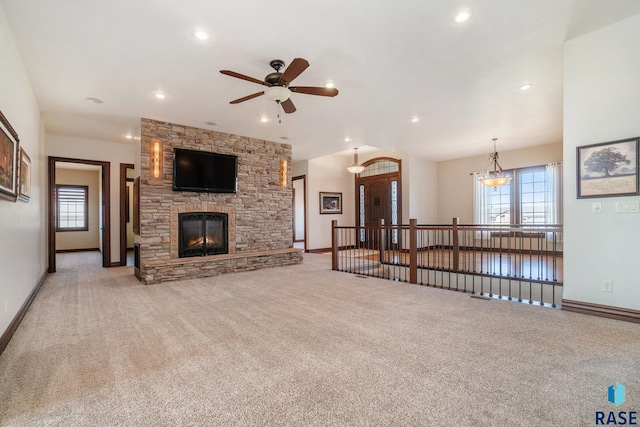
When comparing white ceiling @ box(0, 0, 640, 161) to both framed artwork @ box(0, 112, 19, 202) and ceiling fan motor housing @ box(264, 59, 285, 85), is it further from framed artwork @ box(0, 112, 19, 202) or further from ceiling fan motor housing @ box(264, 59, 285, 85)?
framed artwork @ box(0, 112, 19, 202)

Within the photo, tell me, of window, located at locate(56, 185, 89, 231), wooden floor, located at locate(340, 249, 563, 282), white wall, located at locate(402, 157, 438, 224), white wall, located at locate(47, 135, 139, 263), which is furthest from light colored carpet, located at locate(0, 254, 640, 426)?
window, located at locate(56, 185, 89, 231)

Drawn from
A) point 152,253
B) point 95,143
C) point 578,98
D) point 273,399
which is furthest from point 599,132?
point 95,143

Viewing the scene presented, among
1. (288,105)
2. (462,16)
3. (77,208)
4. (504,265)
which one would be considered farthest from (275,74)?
(77,208)

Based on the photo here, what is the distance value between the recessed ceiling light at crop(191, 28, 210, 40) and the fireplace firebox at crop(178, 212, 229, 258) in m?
3.69

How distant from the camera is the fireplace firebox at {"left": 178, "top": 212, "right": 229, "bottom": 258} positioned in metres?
5.90

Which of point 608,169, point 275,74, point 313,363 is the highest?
point 275,74

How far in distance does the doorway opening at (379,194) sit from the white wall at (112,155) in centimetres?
661

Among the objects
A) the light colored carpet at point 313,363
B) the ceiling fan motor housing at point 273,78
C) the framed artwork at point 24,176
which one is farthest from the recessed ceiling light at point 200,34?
the light colored carpet at point 313,363

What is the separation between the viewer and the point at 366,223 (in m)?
10.5

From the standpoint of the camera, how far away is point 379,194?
10.0m

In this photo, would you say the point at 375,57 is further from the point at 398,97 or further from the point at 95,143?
the point at 95,143

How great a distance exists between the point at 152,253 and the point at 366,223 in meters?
6.84

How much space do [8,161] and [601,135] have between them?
5827mm

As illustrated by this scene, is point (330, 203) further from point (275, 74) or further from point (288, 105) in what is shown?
point (275, 74)
